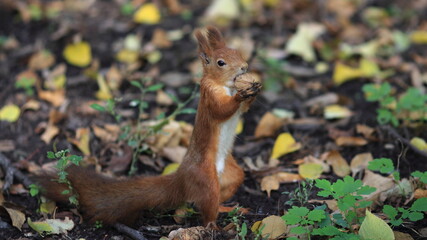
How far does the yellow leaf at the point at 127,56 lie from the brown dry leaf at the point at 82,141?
1.37 metres

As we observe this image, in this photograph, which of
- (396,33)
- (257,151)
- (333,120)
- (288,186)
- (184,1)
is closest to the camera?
(288,186)

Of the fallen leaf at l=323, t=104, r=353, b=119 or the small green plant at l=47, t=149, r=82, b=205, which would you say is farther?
the fallen leaf at l=323, t=104, r=353, b=119

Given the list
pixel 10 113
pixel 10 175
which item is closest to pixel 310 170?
pixel 10 175

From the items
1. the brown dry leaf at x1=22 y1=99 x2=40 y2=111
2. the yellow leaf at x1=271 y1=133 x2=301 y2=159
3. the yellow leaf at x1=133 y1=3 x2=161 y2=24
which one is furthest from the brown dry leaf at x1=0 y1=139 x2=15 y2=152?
the yellow leaf at x1=133 y1=3 x2=161 y2=24

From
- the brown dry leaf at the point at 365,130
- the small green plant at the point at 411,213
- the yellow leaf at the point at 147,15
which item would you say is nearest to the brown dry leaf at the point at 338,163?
the brown dry leaf at the point at 365,130

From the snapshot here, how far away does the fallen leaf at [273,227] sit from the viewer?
2.71m

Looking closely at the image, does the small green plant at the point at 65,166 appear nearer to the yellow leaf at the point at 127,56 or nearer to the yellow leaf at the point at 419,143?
the yellow leaf at the point at 419,143

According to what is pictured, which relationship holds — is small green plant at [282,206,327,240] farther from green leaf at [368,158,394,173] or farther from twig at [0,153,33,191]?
twig at [0,153,33,191]

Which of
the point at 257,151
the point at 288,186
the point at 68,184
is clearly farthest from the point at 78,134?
the point at 288,186

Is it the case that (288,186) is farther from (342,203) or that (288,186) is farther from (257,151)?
(342,203)

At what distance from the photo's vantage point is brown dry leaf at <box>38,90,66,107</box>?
439 centimetres

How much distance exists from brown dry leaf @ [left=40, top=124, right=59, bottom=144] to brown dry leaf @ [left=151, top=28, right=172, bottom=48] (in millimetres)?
1681

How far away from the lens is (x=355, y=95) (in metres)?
4.53

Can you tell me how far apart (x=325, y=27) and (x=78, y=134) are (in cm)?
299
